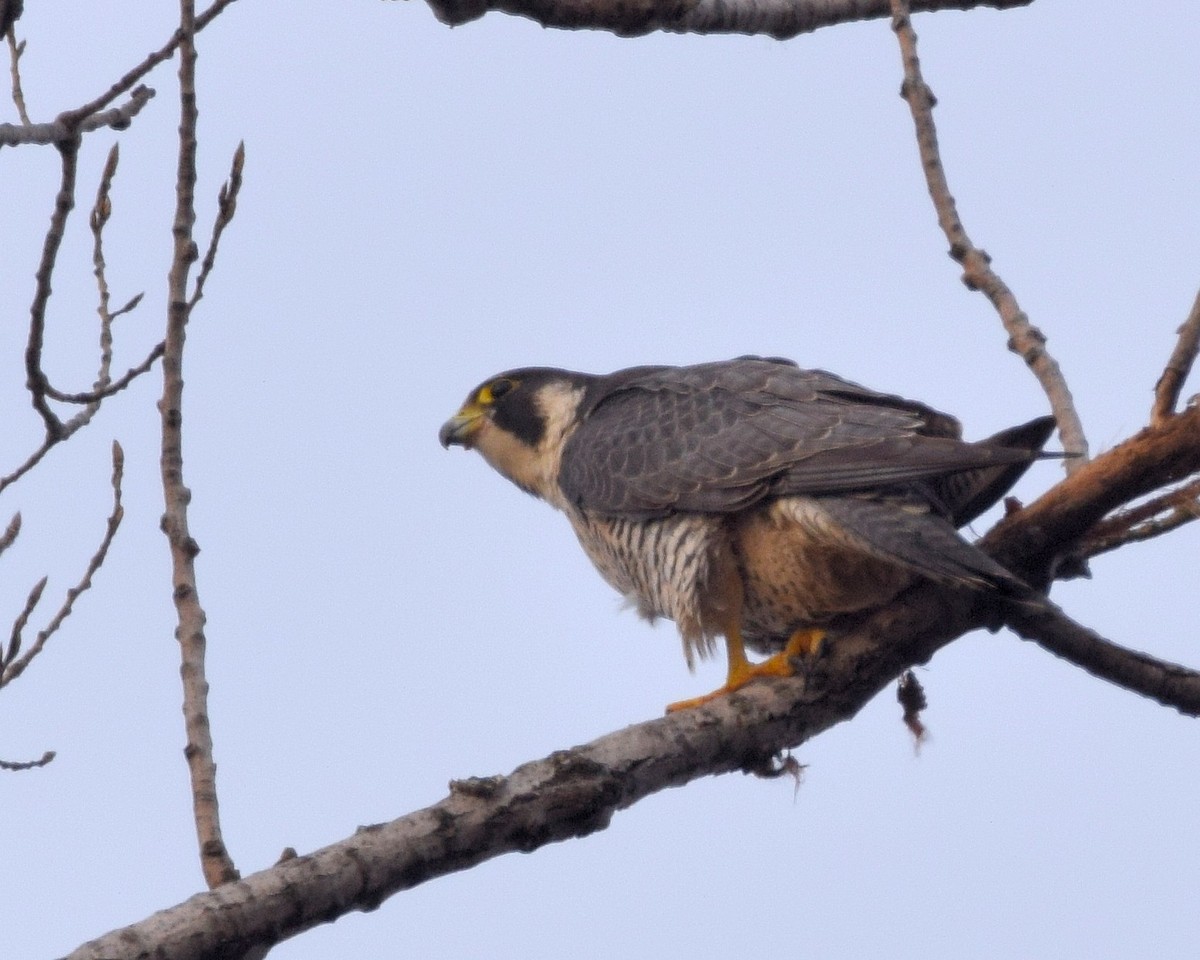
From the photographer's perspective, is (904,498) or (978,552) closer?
(978,552)

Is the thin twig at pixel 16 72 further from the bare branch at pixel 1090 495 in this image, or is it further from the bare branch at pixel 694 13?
the bare branch at pixel 1090 495

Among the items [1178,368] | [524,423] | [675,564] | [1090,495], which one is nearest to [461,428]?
[524,423]

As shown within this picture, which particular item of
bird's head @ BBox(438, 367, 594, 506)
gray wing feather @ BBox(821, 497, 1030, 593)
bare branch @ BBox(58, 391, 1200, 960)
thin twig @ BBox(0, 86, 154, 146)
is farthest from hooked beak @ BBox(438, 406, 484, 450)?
thin twig @ BBox(0, 86, 154, 146)

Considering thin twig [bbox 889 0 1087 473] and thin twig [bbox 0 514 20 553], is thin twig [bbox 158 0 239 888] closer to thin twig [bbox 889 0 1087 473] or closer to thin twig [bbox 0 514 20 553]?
thin twig [bbox 0 514 20 553]

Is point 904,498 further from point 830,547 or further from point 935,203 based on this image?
point 935,203

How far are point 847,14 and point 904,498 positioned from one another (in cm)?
144

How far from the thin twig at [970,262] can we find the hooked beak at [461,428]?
8.19ft

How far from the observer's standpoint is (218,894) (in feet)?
8.66

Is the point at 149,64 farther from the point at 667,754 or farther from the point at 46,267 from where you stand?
the point at 667,754

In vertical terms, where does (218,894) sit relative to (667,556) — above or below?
below

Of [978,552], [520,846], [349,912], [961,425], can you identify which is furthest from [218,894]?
[961,425]

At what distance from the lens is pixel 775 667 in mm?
4184

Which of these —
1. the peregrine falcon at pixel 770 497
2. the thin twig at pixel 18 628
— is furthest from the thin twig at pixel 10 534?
the peregrine falcon at pixel 770 497

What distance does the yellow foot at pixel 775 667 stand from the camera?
13.4 feet
